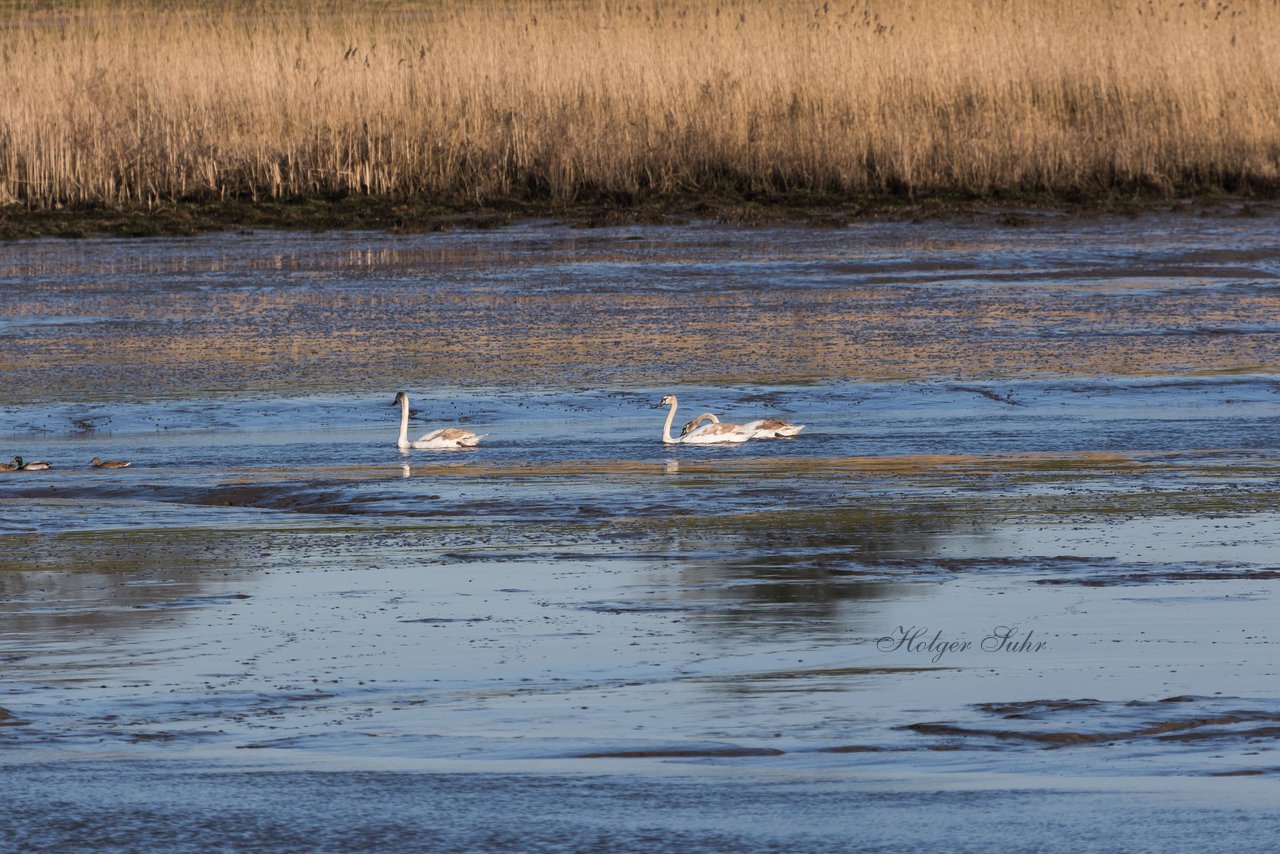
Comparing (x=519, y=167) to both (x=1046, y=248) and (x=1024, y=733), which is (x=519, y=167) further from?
(x=1024, y=733)

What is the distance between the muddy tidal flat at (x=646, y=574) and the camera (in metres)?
5.05

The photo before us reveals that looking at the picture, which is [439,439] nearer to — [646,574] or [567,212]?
[646,574]

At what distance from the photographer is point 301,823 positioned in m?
4.89

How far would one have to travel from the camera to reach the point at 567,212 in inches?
882

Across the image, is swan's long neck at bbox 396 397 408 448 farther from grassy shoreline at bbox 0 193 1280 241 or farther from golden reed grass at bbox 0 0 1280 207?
golden reed grass at bbox 0 0 1280 207

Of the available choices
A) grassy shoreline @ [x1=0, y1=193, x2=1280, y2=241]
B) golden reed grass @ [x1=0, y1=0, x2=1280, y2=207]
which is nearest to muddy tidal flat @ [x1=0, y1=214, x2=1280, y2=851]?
grassy shoreline @ [x1=0, y1=193, x2=1280, y2=241]

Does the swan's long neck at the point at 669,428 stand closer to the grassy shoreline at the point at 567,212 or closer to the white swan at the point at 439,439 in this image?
the white swan at the point at 439,439

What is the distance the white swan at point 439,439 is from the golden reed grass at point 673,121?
12.0m

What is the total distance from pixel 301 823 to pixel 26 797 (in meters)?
0.66

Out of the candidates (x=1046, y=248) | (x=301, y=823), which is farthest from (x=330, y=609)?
(x=1046, y=248)

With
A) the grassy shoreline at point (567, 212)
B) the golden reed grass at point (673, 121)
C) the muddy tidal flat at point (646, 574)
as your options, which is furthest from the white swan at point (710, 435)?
the golden reed grass at point (673, 121)

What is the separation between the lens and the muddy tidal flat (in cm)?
505

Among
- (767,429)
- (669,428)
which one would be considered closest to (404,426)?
(669,428)

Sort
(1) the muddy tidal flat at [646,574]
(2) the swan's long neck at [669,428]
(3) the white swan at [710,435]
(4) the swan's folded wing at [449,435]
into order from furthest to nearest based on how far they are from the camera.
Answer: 1. (2) the swan's long neck at [669,428]
2. (3) the white swan at [710,435]
3. (4) the swan's folded wing at [449,435]
4. (1) the muddy tidal flat at [646,574]
